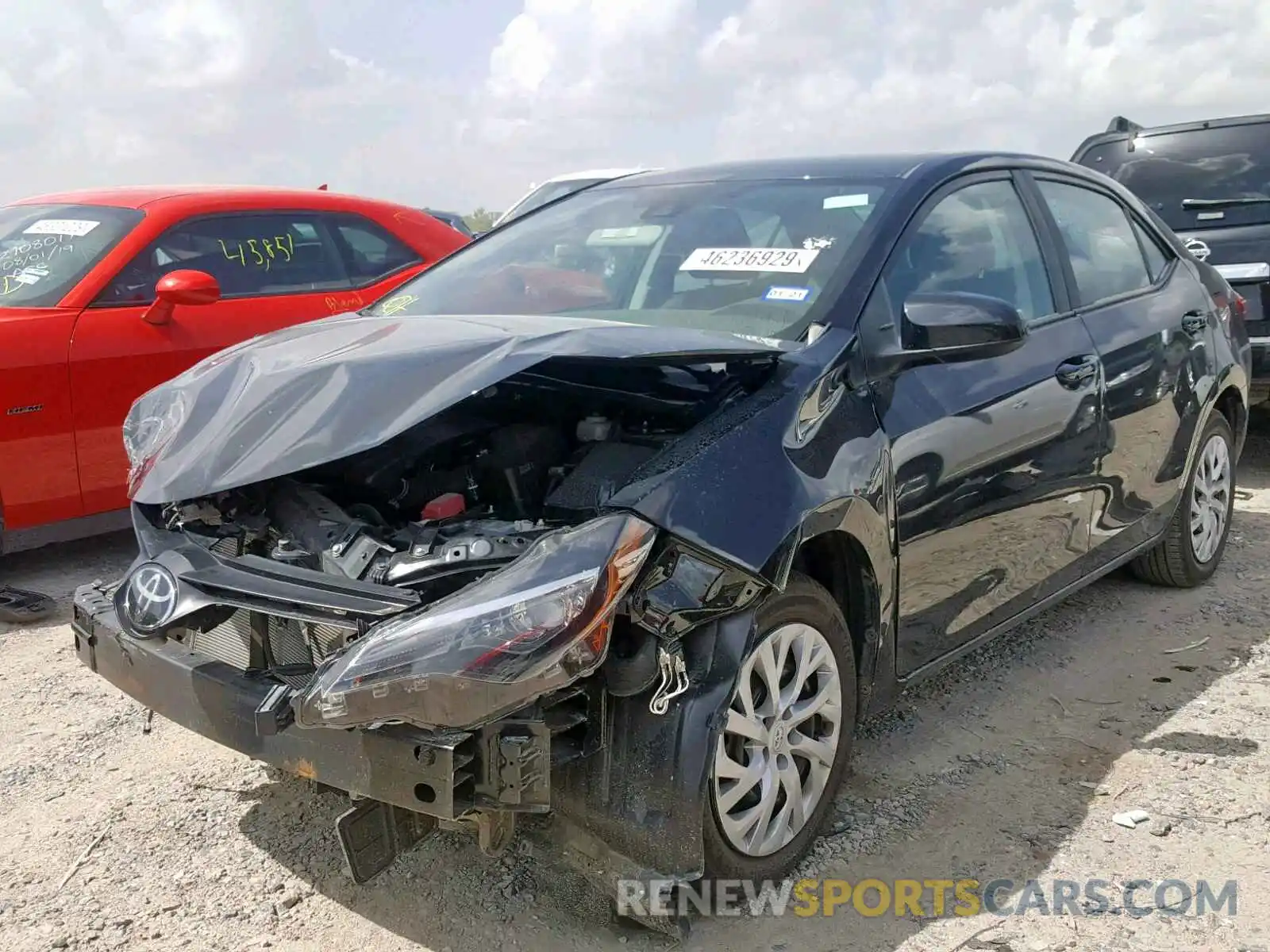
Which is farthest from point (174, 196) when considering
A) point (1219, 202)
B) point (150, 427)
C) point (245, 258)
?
point (1219, 202)

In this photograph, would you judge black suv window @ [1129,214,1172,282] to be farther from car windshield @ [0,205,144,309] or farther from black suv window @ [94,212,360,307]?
car windshield @ [0,205,144,309]

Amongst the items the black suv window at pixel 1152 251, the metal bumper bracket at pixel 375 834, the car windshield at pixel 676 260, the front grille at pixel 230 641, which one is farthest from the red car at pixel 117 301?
the black suv window at pixel 1152 251

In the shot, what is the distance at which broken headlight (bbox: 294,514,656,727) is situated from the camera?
6.62 feet

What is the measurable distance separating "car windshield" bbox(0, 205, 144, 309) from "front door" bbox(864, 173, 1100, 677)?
365cm

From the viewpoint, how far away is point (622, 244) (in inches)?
139

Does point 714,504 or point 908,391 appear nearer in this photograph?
point 714,504

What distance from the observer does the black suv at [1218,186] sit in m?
6.55

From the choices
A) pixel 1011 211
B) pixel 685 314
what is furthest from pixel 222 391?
pixel 1011 211

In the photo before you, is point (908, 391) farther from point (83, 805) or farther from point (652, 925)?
point (83, 805)

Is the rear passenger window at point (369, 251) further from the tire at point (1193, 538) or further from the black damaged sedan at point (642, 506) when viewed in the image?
the tire at point (1193, 538)

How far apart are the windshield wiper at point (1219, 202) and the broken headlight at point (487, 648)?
6.35 meters

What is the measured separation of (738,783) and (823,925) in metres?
0.40

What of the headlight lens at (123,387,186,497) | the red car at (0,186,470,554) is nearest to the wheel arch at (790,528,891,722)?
the headlight lens at (123,387,186,497)

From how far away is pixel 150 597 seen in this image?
2.50 meters
